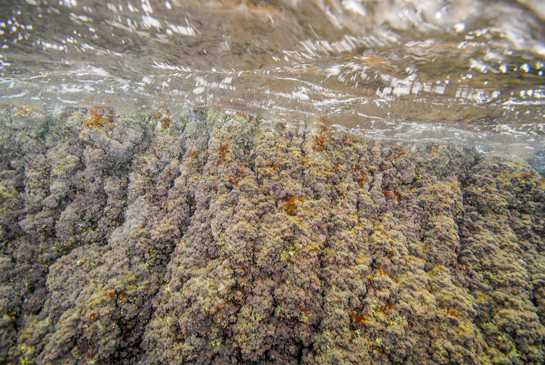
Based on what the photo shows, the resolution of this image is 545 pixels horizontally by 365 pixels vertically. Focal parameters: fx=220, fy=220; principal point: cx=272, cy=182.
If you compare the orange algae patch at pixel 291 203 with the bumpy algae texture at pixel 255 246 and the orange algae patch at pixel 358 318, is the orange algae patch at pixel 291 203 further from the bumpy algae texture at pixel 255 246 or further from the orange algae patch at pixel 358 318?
the orange algae patch at pixel 358 318

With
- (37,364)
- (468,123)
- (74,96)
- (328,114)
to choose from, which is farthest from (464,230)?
(74,96)

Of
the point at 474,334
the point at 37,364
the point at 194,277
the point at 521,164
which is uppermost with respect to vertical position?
the point at 521,164

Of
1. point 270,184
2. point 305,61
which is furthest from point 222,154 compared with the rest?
point 305,61

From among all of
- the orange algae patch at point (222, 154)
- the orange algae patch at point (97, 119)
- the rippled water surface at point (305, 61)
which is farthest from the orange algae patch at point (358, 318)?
the orange algae patch at point (97, 119)

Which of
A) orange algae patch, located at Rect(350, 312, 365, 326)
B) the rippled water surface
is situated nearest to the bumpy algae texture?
orange algae patch, located at Rect(350, 312, 365, 326)

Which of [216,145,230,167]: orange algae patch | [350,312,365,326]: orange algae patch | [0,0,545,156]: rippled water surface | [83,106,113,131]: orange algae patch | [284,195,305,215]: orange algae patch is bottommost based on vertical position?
[350,312,365,326]: orange algae patch

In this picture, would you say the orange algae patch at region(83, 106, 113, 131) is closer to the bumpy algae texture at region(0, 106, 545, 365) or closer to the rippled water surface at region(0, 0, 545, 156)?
the bumpy algae texture at region(0, 106, 545, 365)

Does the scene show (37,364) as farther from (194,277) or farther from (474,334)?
(474,334)
